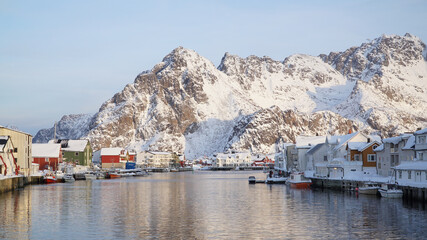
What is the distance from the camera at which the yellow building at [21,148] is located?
331ft

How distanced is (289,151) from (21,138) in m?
83.6

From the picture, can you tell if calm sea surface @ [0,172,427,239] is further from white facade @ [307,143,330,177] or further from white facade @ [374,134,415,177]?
white facade @ [307,143,330,177]

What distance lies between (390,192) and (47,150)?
354 feet

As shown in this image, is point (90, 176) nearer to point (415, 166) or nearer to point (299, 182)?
point (299, 182)

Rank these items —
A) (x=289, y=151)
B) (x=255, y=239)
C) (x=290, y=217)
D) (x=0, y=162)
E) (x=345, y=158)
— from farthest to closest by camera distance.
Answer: (x=289, y=151) < (x=345, y=158) < (x=0, y=162) < (x=290, y=217) < (x=255, y=239)

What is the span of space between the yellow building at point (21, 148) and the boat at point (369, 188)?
58.1 meters

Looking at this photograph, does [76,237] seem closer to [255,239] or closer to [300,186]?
[255,239]

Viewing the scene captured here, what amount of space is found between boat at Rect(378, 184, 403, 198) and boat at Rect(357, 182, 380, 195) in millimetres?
3977

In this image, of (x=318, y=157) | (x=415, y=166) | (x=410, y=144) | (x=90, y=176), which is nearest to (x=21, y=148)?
(x=90, y=176)

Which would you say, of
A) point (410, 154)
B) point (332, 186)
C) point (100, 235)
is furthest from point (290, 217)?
point (332, 186)

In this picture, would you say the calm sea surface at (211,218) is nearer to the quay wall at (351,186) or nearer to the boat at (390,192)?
the boat at (390,192)

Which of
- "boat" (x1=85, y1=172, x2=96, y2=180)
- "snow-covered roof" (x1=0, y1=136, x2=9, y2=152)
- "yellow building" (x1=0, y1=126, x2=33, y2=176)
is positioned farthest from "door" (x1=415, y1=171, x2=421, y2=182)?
"boat" (x1=85, y1=172, x2=96, y2=180)

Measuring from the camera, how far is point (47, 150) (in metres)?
156

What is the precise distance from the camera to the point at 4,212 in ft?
189
